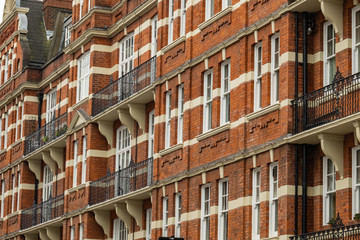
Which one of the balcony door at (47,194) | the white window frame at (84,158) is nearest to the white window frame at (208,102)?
the white window frame at (84,158)

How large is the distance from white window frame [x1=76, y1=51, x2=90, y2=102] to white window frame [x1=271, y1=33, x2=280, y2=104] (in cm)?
1607

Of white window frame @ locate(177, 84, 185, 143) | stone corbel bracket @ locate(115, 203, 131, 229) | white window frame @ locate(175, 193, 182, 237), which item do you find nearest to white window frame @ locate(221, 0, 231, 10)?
white window frame @ locate(177, 84, 185, 143)

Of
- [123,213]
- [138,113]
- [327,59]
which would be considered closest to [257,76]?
[327,59]

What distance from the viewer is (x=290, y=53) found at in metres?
29.9

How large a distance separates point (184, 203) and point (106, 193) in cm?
805

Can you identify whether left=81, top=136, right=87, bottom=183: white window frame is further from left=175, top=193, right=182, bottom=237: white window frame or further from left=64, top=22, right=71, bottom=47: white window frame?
left=175, top=193, right=182, bottom=237: white window frame

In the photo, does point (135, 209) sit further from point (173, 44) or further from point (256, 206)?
point (256, 206)

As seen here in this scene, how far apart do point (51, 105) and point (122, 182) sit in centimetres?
1235

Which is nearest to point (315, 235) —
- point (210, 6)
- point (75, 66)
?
point (210, 6)

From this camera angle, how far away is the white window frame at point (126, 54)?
1704 inches

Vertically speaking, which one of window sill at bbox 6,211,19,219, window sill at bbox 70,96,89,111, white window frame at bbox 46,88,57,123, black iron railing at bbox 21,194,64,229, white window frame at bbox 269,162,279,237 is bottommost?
white window frame at bbox 269,162,279,237

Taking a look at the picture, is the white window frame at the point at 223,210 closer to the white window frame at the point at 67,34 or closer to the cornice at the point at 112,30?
the cornice at the point at 112,30

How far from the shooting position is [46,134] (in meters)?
51.4

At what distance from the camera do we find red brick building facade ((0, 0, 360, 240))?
2891 cm
